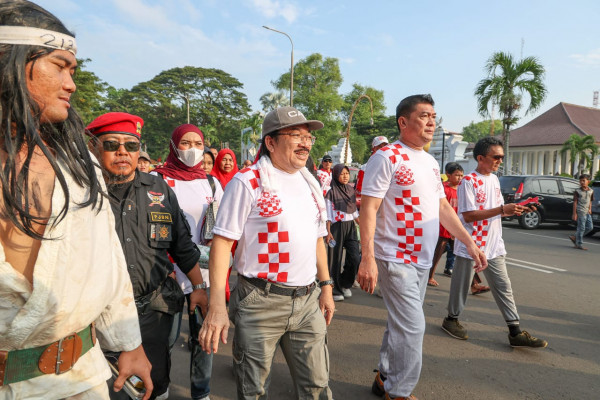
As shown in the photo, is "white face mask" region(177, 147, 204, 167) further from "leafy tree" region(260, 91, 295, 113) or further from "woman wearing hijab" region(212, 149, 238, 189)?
"leafy tree" region(260, 91, 295, 113)

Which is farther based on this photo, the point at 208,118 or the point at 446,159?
the point at 208,118

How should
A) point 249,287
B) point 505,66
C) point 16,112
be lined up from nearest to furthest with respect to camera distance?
point 16,112 → point 249,287 → point 505,66

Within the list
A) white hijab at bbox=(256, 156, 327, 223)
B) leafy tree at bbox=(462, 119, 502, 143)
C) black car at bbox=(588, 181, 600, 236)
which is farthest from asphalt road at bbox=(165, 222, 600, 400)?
leafy tree at bbox=(462, 119, 502, 143)

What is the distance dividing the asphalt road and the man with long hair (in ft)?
7.01

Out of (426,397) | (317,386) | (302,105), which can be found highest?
(302,105)

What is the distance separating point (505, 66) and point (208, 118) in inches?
1653

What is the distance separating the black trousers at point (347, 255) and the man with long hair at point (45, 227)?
4.50 metres

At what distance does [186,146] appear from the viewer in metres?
3.24

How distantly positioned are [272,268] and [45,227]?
116 cm

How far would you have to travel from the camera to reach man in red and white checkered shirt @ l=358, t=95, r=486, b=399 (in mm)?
2754

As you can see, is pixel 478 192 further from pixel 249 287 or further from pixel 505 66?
pixel 505 66

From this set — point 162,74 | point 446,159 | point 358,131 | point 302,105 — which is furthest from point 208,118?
point 446,159

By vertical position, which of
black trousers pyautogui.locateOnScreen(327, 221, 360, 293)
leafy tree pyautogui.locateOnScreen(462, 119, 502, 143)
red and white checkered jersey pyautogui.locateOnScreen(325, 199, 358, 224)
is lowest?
black trousers pyautogui.locateOnScreen(327, 221, 360, 293)

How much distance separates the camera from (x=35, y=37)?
1122mm
